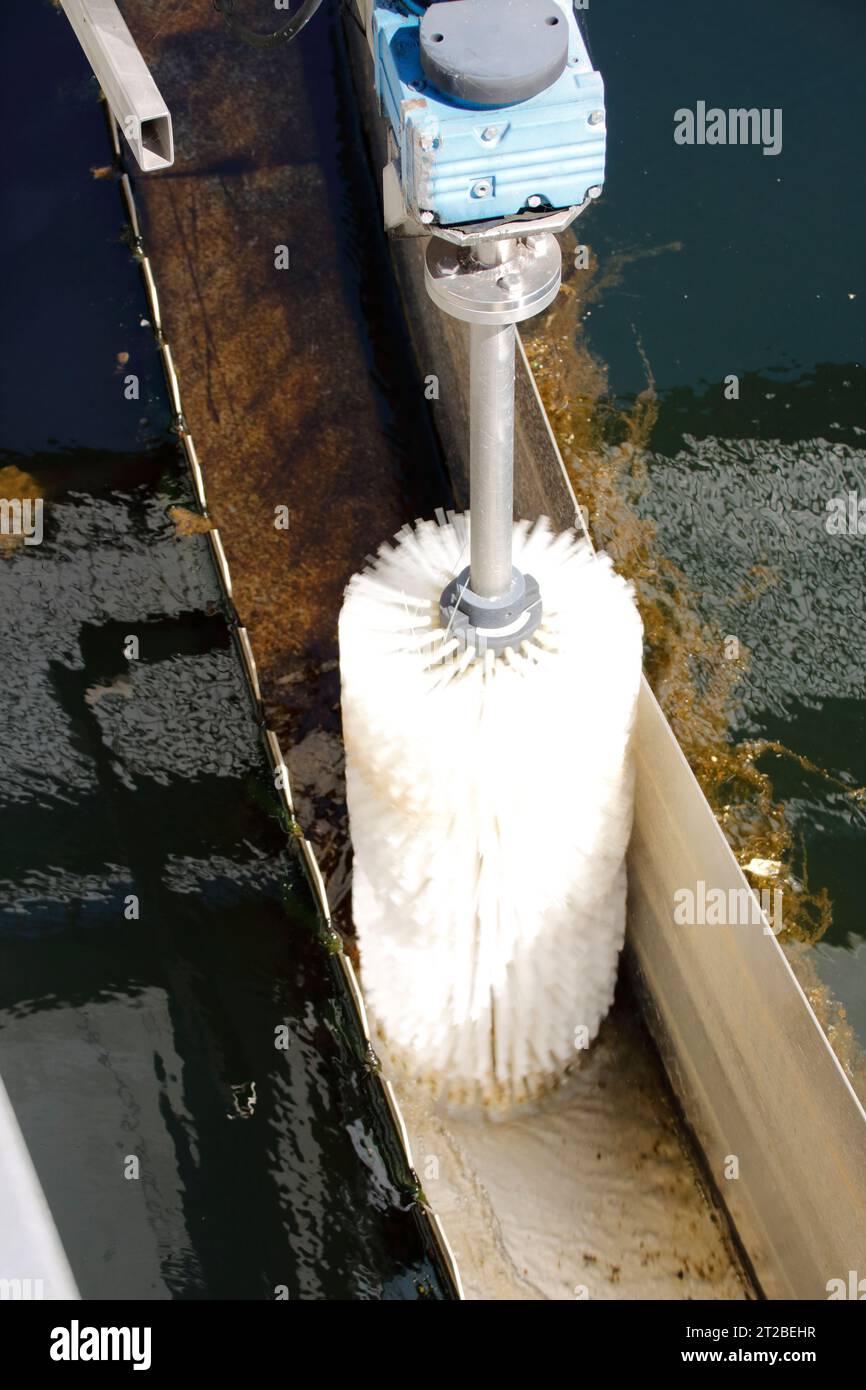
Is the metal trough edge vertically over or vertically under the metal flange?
under

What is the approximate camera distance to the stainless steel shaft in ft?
27.9

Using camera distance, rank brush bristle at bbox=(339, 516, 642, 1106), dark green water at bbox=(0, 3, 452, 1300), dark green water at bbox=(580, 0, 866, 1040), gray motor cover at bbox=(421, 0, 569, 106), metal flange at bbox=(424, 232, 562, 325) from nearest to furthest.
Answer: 1. gray motor cover at bbox=(421, 0, 569, 106)
2. metal flange at bbox=(424, 232, 562, 325)
3. brush bristle at bbox=(339, 516, 642, 1106)
4. dark green water at bbox=(0, 3, 452, 1300)
5. dark green water at bbox=(580, 0, 866, 1040)

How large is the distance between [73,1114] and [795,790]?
636cm

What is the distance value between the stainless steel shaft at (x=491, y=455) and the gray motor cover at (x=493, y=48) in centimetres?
142

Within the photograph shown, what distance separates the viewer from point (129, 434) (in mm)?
14594

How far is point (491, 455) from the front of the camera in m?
8.85

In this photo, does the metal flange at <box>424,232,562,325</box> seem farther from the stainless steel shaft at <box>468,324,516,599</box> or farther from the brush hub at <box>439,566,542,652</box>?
the brush hub at <box>439,566,542,652</box>

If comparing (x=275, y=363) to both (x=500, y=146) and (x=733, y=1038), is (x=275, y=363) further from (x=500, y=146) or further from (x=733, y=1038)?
(x=500, y=146)

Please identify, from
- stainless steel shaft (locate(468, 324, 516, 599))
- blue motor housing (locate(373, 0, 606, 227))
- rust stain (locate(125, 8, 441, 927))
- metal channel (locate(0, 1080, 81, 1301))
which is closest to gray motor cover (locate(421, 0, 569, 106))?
blue motor housing (locate(373, 0, 606, 227))

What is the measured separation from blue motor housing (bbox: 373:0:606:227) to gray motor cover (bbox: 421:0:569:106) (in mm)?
69

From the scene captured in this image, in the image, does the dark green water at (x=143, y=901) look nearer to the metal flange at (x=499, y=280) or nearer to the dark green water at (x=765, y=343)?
the dark green water at (x=765, y=343)

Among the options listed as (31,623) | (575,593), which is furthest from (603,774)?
(31,623)

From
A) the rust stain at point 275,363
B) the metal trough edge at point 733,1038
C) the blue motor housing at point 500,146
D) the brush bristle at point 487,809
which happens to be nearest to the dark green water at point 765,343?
the metal trough edge at point 733,1038

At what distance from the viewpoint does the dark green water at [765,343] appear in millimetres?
13289
